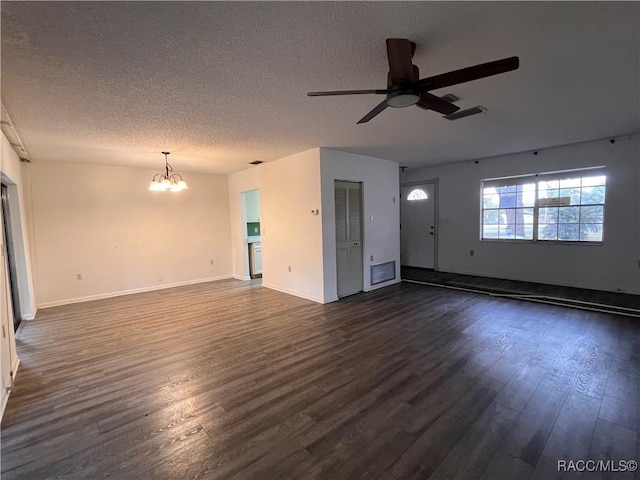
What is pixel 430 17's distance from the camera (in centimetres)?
164

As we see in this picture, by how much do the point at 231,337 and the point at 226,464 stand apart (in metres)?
1.87

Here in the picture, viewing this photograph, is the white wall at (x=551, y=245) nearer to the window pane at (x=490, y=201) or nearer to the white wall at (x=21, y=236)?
the window pane at (x=490, y=201)

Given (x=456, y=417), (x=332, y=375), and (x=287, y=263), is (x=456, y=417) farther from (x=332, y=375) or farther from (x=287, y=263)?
(x=287, y=263)

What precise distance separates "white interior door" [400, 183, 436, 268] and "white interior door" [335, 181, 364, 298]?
2.61 meters

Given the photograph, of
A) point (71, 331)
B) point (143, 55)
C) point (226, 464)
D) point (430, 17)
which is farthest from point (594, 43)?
point (71, 331)

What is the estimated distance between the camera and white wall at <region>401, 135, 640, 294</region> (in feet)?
14.8

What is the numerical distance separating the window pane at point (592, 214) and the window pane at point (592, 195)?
0.10 metres

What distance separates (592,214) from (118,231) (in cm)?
852

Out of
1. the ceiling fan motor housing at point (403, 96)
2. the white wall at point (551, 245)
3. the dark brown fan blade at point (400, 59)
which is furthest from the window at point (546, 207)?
the dark brown fan blade at point (400, 59)

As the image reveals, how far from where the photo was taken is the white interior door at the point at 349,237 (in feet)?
16.1

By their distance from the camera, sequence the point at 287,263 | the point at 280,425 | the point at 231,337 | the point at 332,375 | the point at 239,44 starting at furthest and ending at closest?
the point at 287,263 → the point at 231,337 → the point at 332,375 → the point at 280,425 → the point at 239,44

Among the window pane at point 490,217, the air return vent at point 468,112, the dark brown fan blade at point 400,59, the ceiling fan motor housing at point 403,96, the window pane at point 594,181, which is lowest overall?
the window pane at point 490,217

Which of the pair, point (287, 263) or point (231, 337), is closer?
point (231, 337)

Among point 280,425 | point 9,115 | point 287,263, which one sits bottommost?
point 280,425
